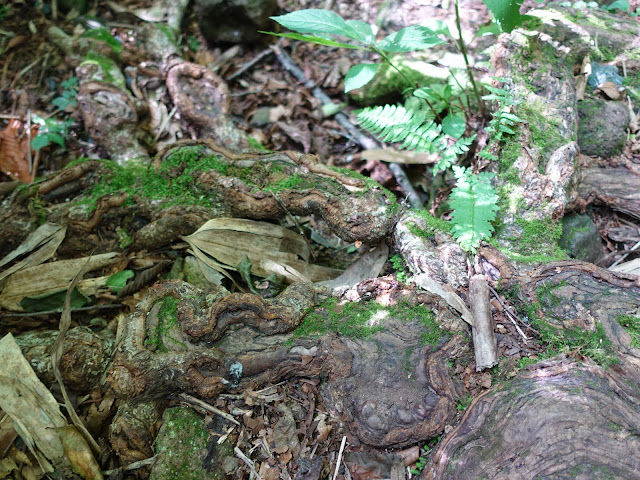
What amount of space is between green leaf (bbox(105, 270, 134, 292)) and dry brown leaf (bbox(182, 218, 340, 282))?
1.78ft

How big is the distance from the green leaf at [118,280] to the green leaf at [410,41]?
251cm

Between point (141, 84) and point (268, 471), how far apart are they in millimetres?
4388

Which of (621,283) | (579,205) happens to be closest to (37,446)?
(621,283)

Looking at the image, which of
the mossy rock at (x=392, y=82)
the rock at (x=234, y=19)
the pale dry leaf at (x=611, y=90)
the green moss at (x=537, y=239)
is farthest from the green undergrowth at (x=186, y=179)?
the rock at (x=234, y=19)

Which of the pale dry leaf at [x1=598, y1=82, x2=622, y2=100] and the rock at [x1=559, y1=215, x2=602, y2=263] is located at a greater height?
the pale dry leaf at [x1=598, y1=82, x2=622, y2=100]

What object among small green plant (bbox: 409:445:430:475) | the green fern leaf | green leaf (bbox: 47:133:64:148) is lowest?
small green plant (bbox: 409:445:430:475)

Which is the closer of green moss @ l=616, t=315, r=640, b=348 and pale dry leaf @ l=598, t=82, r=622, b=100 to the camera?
green moss @ l=616, t=315, r=640, b=348

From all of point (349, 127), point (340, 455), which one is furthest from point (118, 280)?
point (349, 127)

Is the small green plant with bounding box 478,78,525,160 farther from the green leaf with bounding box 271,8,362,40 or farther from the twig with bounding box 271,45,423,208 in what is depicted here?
the green leaf with bounding box 271,8,362,40

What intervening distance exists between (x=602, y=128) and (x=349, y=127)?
2.38 metres

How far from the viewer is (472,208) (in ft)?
9.40

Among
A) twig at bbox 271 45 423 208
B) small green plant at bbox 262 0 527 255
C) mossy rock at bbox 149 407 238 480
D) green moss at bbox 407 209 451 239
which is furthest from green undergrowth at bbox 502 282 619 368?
mossy rock at bbox 149 407 238 480

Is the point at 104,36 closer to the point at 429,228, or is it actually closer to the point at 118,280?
the point at 118,280

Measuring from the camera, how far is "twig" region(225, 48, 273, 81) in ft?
17.8
